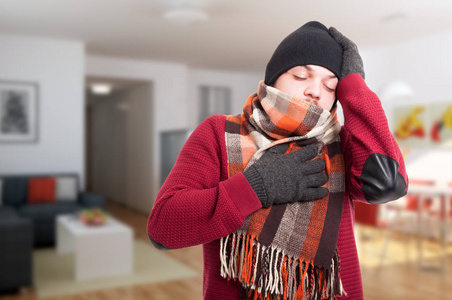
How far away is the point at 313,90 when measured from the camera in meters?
0.74

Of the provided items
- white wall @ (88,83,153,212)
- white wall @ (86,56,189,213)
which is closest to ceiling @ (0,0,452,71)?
white wall @ (86,56,189,213)

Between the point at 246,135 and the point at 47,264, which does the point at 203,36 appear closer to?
the point at 47,264

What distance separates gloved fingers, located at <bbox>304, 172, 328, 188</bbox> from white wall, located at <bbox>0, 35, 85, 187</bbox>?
205 inches

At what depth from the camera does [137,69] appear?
21.5 feet

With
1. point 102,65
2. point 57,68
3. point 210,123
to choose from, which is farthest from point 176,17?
point 210,123

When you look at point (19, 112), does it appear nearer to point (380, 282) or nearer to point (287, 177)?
point (380, 282)

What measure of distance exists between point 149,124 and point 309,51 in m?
6.26

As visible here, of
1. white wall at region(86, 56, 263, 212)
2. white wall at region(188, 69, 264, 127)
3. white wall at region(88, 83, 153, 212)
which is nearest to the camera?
white wall at region(86, 56, 263, 212)

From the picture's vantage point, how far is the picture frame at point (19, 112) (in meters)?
5.17

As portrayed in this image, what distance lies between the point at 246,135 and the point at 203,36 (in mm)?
4417

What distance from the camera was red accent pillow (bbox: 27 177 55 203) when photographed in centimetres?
492

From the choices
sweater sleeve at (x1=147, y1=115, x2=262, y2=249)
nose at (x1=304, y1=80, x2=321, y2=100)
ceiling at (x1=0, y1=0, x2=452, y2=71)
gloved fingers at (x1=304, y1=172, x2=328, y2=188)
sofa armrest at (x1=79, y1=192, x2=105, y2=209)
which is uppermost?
ceiling at (x1=0, y1=0, x2=452, y2=71)

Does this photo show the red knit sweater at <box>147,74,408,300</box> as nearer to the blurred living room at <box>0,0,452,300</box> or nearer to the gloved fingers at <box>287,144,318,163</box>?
the gloved fingers at <box>287,144,318,163</box>

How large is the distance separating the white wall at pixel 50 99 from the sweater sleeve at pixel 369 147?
5212 millimetres
